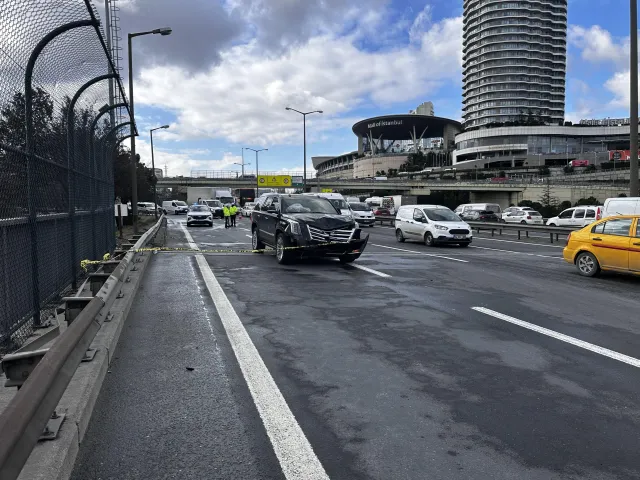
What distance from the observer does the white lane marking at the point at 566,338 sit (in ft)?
18.1

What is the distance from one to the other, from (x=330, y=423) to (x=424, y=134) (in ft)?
592

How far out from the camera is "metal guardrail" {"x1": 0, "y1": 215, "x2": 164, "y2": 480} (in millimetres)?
2270

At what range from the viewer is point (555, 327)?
22.8ft

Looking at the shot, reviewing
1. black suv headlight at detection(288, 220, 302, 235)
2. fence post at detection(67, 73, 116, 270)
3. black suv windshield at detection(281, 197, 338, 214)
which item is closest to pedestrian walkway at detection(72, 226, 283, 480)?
fence post at detection(67, 73, 116, 270)

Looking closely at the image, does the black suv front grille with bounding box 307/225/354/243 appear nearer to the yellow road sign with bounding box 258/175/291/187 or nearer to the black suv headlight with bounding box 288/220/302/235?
the black suv headlight with bounding box 288/220/302/235

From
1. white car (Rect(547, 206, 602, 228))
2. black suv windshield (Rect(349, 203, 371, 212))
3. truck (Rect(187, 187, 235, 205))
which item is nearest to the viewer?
white car (Rect(547, 206, 602, 228))

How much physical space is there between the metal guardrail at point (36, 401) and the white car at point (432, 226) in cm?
1724

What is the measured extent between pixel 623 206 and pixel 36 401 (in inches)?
728

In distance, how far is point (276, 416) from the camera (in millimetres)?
3957

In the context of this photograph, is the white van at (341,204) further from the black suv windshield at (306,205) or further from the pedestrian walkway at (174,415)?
the pedestrian walkway at (174,415)

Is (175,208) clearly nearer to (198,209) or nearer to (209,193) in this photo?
(209,193)

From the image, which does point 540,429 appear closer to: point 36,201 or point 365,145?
point 36,201

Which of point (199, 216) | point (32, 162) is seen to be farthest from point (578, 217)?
point (32, 162)

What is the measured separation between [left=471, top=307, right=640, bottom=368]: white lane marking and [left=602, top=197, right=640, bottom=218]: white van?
459 inches
